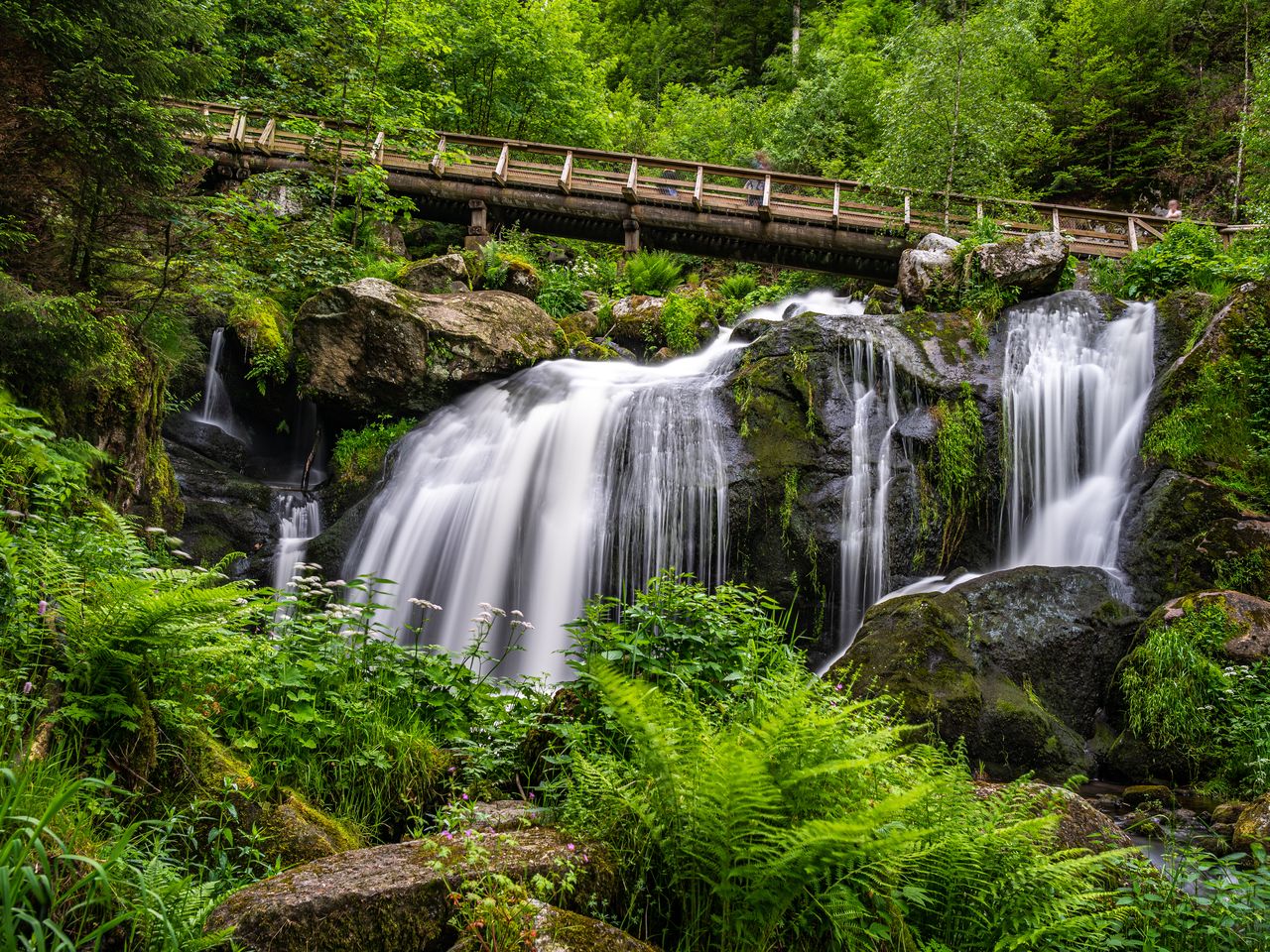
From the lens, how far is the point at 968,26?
1844 cm

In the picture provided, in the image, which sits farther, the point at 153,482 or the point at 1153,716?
the point at 153,482

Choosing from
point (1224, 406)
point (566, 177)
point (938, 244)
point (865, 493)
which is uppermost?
point (566, 177)

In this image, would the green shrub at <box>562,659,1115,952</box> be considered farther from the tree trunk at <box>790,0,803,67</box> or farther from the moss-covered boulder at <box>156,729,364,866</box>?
the tree trunk at <box>790,0,803,67</box>

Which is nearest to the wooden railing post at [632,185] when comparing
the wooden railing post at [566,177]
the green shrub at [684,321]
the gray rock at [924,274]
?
the wooden railing post at [566,177]

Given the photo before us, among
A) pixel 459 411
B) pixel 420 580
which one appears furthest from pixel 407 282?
pixel 420 580

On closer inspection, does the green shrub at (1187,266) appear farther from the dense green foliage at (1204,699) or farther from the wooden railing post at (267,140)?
the wooden railing post at (267,140)

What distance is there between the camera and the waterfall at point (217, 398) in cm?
1127

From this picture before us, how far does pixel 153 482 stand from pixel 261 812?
218 inches

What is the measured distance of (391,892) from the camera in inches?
83.4

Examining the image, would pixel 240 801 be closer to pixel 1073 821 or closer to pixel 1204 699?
pixel 1073 821

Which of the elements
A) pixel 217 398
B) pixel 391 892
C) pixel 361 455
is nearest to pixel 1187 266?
pixel 361 455

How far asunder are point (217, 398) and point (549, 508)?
19.4ft

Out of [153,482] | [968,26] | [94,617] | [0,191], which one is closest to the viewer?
[94,617]

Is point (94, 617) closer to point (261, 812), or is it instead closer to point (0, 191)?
point (261, 812)
